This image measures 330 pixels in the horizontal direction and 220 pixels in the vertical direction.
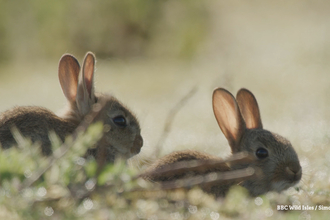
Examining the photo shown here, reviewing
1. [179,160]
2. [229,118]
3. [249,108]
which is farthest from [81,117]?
[249,108]

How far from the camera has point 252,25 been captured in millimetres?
13164

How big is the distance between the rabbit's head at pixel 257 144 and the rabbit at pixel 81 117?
801mm

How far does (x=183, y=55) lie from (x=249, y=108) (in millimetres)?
9444

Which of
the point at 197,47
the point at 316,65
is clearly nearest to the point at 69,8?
the point at 197,47

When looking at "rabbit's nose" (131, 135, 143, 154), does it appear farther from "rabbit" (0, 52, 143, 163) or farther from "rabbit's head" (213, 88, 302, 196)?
"rabbit's head" (213, 88, 302, 196)

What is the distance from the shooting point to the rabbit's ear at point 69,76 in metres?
4.08

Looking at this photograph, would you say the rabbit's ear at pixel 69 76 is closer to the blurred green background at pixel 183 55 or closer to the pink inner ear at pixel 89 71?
the pink inner ear at pixel 89 71

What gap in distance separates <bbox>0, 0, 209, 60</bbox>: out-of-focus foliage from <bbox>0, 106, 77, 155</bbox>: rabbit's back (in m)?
10.6

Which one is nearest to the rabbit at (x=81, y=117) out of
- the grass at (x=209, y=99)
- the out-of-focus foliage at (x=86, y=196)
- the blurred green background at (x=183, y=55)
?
the grass at (x=209, y=99)

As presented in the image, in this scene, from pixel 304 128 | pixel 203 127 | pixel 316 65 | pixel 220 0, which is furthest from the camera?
pixel 220 0

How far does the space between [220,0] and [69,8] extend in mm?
4870

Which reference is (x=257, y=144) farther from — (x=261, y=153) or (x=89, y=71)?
(x=89, y=71)

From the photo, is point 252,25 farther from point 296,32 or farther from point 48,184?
point 48,184

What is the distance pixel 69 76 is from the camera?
13.4ft
